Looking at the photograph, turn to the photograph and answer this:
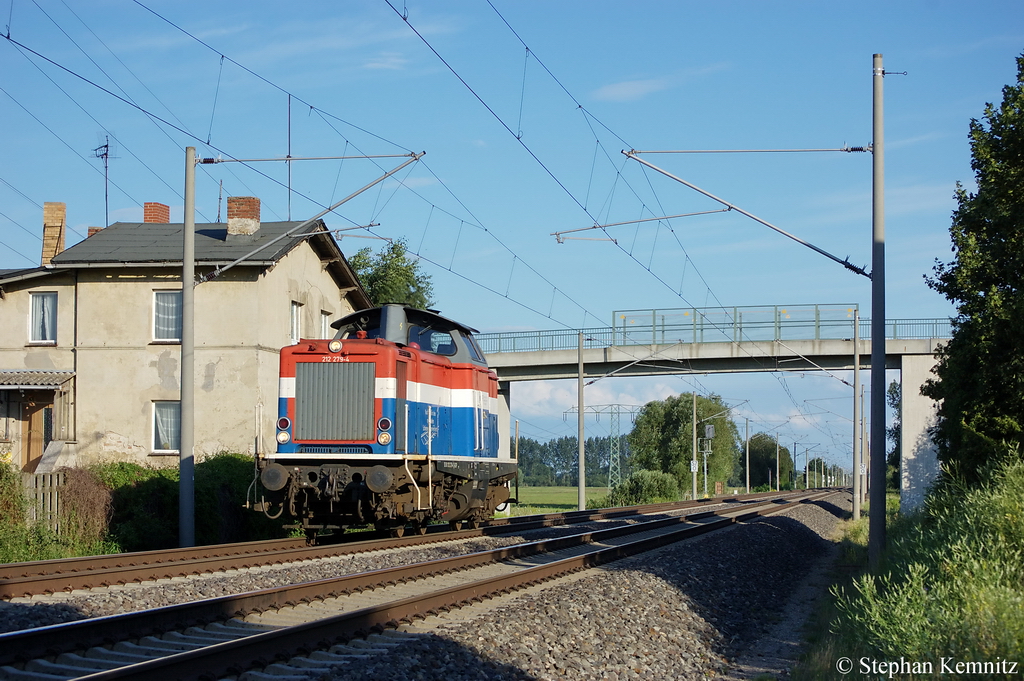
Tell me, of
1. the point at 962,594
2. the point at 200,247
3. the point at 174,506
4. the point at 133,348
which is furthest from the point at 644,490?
the point at 962,594

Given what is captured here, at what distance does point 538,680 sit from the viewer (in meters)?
7.95

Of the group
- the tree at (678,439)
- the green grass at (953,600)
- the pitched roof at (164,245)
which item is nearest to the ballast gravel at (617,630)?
the green grass at (953,600)

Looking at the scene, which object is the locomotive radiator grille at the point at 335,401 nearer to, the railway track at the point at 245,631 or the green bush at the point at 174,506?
the railway track at the point at 245,631

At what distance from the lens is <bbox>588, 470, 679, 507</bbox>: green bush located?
2314 inches

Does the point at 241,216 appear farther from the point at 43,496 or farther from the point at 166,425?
the point at 43,496

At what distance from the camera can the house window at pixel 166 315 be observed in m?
26.2

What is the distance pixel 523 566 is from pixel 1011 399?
8189mm

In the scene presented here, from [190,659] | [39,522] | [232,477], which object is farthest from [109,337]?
[190,659]

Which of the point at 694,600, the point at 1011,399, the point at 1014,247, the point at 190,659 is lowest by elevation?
the point at 694,600

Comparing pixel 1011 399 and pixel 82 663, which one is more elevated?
pixel 1011 399

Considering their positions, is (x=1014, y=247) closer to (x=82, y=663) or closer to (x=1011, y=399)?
(x=1011, y=399)

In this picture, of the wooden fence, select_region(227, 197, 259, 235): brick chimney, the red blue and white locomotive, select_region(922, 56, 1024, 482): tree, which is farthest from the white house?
select_region(922, 56, 1024, 482): tree

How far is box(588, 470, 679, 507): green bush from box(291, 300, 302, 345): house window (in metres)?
33.3

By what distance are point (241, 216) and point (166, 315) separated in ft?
12.9
